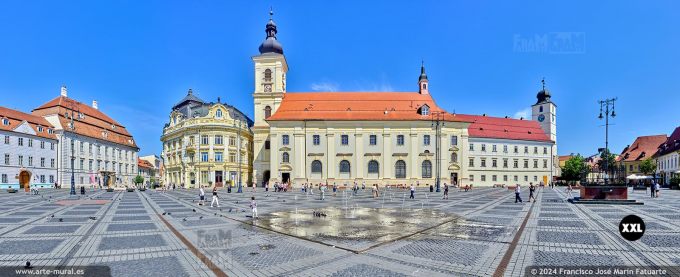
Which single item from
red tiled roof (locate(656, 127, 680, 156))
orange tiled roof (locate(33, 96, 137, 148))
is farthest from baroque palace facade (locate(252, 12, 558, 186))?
red tiled roof (locate(656, 127, 680, 156))

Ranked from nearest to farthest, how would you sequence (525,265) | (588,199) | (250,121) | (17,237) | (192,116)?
(525,265), (17,237), (588,199), (192,116), (250,121)

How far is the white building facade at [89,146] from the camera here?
59547 millimetres

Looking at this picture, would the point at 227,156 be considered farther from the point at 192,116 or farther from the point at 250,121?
the point at 250,121

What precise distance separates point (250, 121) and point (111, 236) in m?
69.8

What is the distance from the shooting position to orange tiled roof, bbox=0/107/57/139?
50.9 meters

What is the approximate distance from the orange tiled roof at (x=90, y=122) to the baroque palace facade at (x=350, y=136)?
31.8m

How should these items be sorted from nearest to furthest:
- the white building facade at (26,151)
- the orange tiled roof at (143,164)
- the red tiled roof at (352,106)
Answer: the white building facade at (26,151) → the red tiled roof at (352,106) → the orange tiled roof at (143,164)

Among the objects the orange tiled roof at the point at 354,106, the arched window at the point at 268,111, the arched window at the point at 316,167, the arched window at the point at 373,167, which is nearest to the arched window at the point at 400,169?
the arched window at the point at 373,167

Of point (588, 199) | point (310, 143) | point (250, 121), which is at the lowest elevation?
point (588, 199)

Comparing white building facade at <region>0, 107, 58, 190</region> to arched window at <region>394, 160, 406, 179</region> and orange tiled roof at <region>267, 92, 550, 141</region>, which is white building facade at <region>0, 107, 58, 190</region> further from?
arched window at <region>394, 160, 406, 179</region>

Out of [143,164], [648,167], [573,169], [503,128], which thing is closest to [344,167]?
[503,128]

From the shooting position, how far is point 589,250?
936cm

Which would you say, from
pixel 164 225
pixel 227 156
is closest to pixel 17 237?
pixel 164 225

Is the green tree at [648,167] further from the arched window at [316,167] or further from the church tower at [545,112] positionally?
Answer: the arched window at [316,167]
